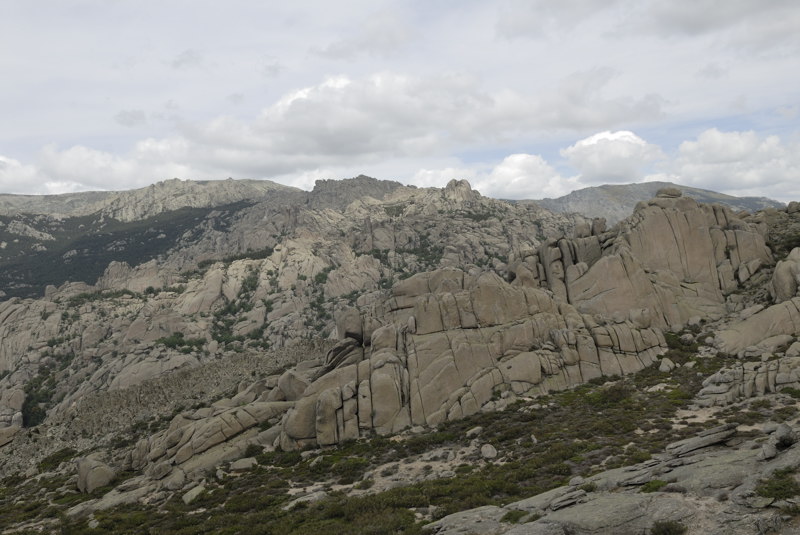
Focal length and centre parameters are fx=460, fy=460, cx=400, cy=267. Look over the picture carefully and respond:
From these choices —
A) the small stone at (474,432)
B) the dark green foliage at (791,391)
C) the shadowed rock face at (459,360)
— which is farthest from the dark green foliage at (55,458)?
the dark green foliage at (791,391)

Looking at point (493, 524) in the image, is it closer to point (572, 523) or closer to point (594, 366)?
point (572, 523)

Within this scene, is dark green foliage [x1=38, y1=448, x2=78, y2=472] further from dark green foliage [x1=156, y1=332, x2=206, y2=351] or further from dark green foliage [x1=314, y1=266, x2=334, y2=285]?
dark green foliage [x1=314, y1=266, x2=334, y2=285]

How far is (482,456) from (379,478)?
8.77 meters

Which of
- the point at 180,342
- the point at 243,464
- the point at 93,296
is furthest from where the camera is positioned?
the point at 93,296

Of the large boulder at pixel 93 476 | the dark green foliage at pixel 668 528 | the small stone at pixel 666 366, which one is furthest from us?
the small stone at pixel 666 366

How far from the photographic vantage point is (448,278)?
232 feet

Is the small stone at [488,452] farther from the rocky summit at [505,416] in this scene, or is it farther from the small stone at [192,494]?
the small stone at [192,494]

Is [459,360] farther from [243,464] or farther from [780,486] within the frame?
[780,486]

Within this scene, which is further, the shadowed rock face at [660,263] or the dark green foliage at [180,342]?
the dark green foliage at [180,342]

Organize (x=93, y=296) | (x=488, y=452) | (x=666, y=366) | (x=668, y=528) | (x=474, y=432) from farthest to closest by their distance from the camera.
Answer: (x=93, y=296) → (x=666, y=366) → (x=474, y=432) → (x=488, y=452) → (x=668, y=528)

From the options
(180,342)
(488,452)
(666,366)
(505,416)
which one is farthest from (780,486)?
(180,342)

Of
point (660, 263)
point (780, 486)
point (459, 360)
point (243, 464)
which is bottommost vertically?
point (243, 464)

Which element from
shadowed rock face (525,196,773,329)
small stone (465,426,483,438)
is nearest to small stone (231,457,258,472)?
small stone (465,426,483,438)

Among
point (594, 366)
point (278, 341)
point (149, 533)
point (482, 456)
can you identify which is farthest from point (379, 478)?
point (278, 341)
